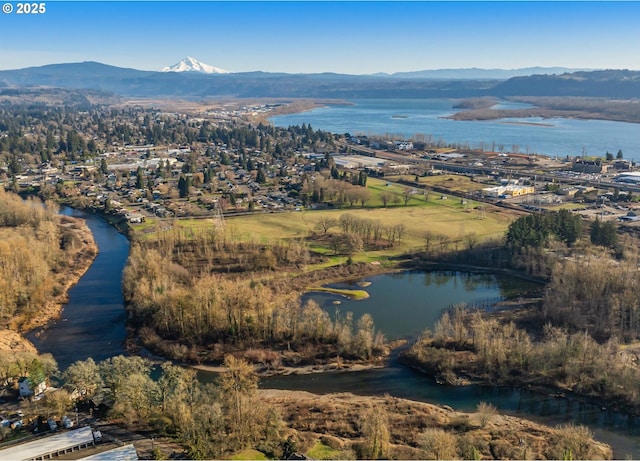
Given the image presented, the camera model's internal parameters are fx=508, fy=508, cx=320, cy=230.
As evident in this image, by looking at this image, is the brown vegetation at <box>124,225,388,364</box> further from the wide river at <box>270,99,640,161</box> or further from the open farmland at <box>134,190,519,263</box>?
the wide river at <box>270,99,640,161</box>

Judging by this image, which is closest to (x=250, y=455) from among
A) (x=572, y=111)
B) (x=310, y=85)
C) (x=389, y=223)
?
(x=389, y=223)

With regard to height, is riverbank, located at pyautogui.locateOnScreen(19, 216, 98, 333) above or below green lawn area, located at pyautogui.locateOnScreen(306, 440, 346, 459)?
above

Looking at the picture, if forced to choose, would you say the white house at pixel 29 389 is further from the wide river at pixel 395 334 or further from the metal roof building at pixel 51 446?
the wide river at pixel 395 334

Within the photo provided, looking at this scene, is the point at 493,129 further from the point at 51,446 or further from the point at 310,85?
the point at 310,85

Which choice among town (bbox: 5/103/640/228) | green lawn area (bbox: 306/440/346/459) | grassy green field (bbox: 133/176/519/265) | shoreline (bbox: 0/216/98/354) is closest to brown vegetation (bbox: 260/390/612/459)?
green lawn area (bbox: 306/440/346/459)

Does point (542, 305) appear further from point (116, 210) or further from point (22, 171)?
point (22, 171)

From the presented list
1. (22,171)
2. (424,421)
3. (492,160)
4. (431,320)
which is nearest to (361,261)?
(431,320)
